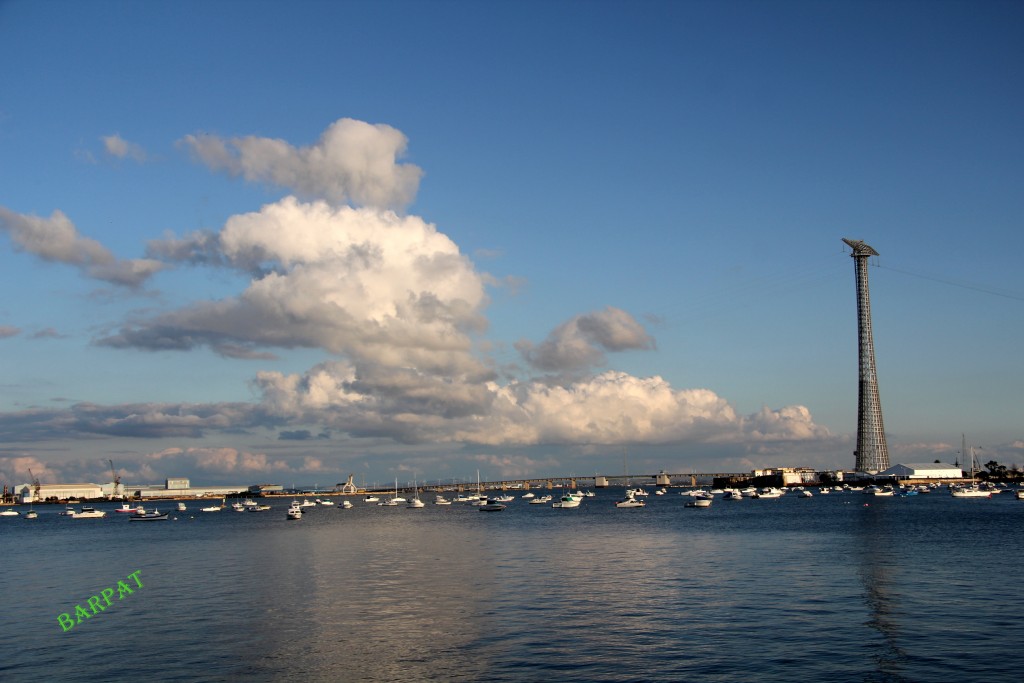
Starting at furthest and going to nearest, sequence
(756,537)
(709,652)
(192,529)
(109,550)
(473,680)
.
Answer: (192,529) < (109,550) < (756,537) < (709,652) < (473,680)

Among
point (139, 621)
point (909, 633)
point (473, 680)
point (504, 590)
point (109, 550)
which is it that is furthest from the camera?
point (109, 550)

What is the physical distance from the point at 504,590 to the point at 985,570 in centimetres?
4052

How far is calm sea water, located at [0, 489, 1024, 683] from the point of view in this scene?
1607 inches

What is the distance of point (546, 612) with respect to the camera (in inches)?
2143

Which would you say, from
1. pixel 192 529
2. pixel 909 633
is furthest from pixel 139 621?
pixel 192 529

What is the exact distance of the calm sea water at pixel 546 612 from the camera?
40.8m

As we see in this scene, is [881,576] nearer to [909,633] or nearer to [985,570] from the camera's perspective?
[985,570]

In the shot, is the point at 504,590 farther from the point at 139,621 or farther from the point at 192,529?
the point at 192,529

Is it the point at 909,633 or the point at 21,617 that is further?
the point at 21,617

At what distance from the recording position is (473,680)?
38.5m

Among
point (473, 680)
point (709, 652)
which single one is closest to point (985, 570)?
point (709, 652)

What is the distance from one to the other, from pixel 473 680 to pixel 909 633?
981 inches

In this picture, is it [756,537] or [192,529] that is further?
[192,529]

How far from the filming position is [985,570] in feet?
225
